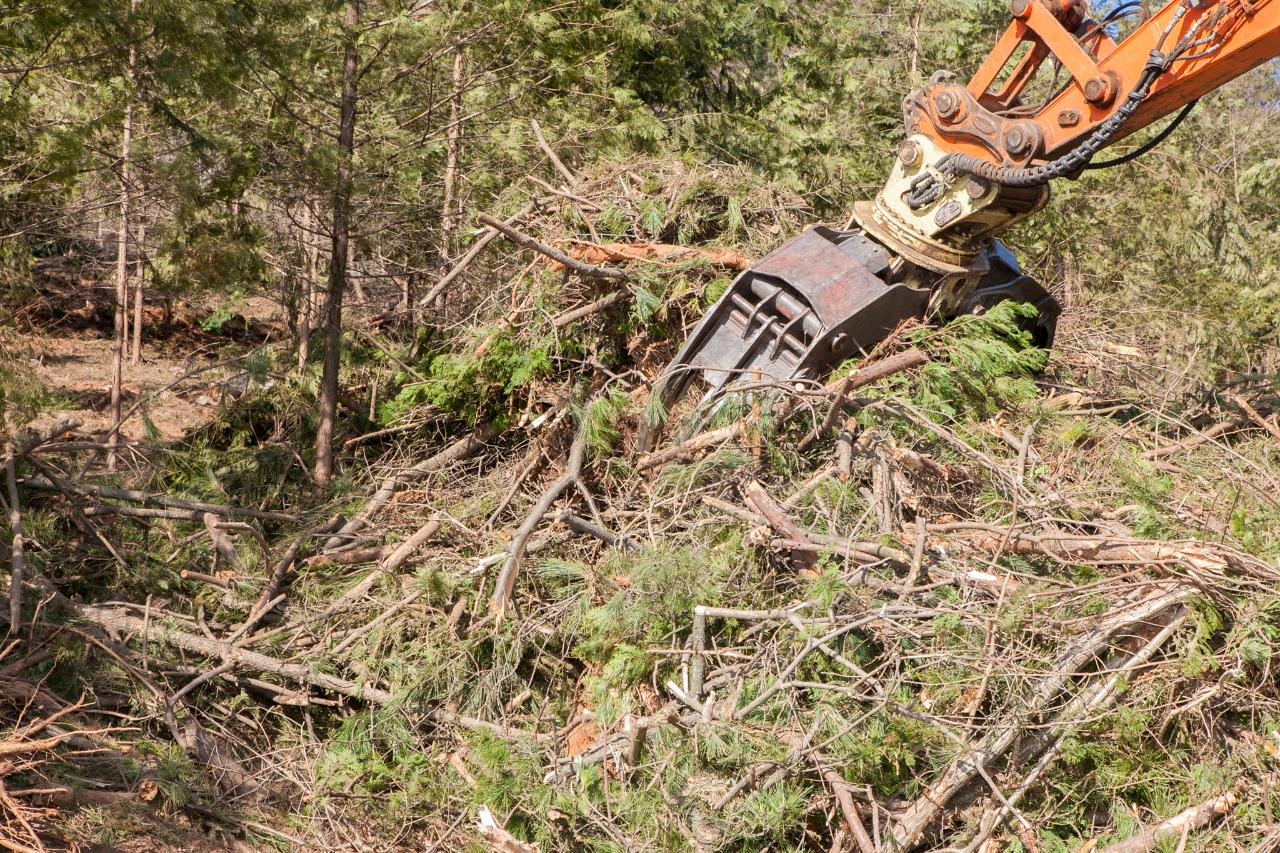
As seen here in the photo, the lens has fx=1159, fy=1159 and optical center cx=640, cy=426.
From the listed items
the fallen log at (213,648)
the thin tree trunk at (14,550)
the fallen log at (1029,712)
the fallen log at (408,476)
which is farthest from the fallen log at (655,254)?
the thin tree trunk at (14,550)

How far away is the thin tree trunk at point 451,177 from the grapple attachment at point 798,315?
264 cm

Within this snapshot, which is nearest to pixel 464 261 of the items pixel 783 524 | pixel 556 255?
pixel 556 255

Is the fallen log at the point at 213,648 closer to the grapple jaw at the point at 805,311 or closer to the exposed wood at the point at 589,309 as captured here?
the grapple jaw at the point at 805,311

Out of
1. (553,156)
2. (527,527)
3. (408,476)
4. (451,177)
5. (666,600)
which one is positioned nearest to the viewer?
(666,600)

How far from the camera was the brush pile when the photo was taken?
4344 millimetres

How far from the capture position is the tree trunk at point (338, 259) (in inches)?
268

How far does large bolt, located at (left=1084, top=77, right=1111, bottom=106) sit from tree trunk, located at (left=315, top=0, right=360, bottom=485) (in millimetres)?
4009

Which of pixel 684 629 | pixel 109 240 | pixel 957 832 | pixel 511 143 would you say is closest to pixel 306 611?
pixel 684 629

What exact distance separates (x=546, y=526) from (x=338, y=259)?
7.80 ft

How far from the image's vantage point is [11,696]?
5.00 meters

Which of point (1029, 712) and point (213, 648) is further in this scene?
point (213, 648)

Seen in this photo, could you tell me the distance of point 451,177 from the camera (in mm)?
8344

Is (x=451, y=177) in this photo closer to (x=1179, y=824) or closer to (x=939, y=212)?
(x=939, y=212)

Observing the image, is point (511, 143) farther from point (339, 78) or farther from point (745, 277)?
point (745, 277)
